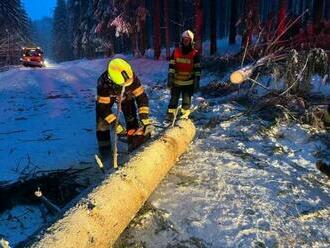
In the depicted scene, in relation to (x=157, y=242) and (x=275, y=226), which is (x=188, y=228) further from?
(x=275, y=226)

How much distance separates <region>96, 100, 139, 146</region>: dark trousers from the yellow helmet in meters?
0.71

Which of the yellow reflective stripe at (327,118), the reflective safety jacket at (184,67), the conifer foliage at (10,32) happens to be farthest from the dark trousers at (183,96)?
the conifer foliage at (10,32)

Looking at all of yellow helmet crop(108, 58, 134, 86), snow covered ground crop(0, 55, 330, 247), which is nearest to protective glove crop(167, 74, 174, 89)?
snow covered ground crop(0, 55, 330, 247)

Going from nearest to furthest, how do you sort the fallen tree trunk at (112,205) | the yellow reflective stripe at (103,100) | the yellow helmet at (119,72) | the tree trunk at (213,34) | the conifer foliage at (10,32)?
the fallen tree trunk at (112,205), the yellow helmet at (119,72), the yellow reflective stripe at (103,100), the tree trunk at (213,34), the conifer foliage at (10,32)

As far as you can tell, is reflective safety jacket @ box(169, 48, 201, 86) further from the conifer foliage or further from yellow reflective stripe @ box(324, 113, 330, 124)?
the conifer foliage

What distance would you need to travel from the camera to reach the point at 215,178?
5.82 metres

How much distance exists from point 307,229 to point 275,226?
365 millimetres

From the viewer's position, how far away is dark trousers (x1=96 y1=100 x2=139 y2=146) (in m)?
6.71

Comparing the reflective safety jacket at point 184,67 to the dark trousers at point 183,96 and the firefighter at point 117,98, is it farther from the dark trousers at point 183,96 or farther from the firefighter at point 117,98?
the firefighter at point 117,98

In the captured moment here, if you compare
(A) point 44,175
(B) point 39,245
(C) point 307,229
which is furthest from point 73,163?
(C) point 307,229

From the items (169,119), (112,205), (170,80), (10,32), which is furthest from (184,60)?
(10,32)

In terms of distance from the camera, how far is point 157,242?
4.43m

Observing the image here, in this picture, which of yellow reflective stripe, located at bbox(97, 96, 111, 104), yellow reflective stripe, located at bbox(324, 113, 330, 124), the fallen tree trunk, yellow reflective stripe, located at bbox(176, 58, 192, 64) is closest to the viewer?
the fallen tree trunk

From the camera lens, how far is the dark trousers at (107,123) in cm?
671
